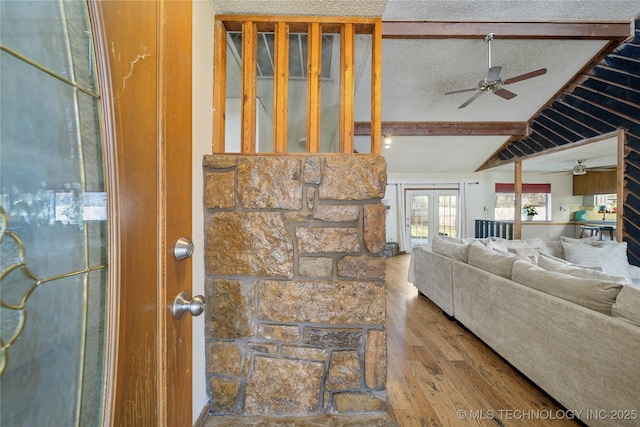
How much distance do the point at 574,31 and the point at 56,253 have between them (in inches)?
182

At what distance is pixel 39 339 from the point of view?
0.44 m

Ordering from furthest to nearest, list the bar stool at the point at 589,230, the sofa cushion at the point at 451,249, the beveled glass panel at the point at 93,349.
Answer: the bar stool at the point at 589,230 < the sofa cushion at the point at 451,249 < the beveled glass panel at the point at 93,349

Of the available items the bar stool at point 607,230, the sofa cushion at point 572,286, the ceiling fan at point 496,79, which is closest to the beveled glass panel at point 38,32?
the sofa cushion at point 572,286

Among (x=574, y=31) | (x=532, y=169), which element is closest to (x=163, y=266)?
(x=574, y=31)

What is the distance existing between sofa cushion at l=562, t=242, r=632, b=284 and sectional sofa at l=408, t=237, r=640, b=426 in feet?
4.62

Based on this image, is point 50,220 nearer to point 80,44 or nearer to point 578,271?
point 80,44

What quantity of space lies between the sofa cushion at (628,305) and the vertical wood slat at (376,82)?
1421 mm

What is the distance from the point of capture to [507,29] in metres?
2.95

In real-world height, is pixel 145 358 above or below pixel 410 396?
above

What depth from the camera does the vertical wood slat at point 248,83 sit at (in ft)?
4.90

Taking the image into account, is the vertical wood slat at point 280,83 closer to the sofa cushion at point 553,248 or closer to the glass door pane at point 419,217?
the sofa cushion at point 553,248

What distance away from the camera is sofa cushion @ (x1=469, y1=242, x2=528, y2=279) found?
2207 millimetres

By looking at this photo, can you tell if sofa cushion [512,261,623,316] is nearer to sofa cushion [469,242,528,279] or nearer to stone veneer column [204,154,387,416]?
sofa cushion [469,242,528,279]

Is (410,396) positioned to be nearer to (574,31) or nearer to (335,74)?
(335,74)
